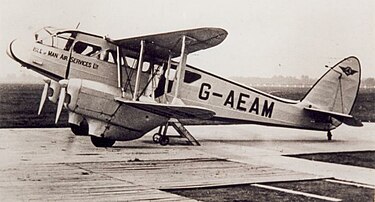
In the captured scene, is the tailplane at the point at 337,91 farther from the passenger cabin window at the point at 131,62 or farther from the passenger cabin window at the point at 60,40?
the passenger cabin window at the point at 60,40

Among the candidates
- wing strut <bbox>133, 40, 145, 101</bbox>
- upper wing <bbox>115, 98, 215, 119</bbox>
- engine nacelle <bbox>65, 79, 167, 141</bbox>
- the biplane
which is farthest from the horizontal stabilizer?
wing strut <bbox>133, 40, 145, 101</bbox>

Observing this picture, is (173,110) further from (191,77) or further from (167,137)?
(191,77)

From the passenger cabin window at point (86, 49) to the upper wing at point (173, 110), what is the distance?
40.8 inches

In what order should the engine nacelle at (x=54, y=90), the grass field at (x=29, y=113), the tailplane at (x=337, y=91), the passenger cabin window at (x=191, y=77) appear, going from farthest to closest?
the grass field at (x=29, y=113) → the tailplane at (x=337, y=91) → the passenger cabin window at (x=191, y=77) → the engine nacelle at (x=54, y=90)

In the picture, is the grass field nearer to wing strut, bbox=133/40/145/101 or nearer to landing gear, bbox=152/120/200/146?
Result: wing strut, bbox=133/40/145/101

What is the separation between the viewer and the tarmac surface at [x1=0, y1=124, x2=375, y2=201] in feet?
17.7

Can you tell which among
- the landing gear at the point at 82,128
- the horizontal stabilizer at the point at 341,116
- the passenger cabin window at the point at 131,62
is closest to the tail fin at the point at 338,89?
the horizontal stabilizer at the point at 341,116

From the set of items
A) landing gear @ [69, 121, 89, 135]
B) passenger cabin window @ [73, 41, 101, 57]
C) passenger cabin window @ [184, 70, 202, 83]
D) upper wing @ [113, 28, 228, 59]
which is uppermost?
upper wing @ [113, 28, 228, 59]

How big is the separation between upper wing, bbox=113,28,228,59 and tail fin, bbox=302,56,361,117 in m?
3.41

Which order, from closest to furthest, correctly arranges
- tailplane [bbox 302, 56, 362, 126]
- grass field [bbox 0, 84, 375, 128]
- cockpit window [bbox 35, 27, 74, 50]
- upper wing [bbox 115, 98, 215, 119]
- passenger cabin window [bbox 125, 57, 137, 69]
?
upper wing [bbox 115, 98, 215, 119], cockpit window [bbox 35, 27, 74, 50], passenger cabin window [bbox 125, 57, 137, 69], tailplane [bbox 302, 56, 362, 126], grass field [bbox 0, 84, 375, 128]

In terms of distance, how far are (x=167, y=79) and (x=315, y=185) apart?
148 inches

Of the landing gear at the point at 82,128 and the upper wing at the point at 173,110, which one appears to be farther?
the landing gear at the point at 82,128

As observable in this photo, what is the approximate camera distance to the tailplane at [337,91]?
37.0 ft

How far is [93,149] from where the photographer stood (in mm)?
8648
